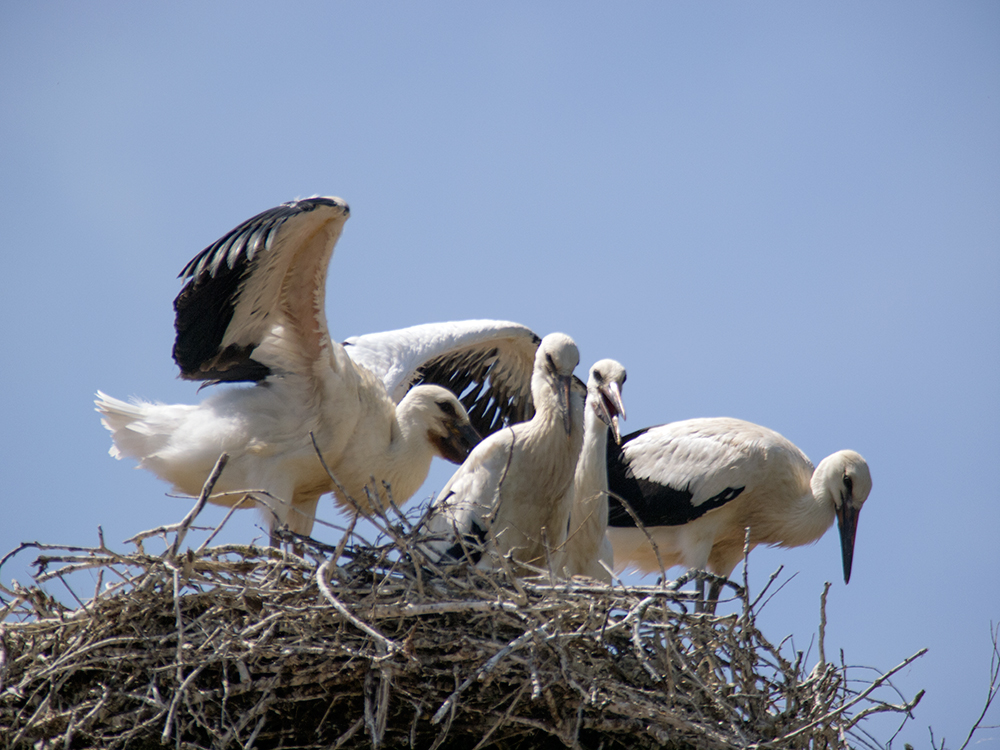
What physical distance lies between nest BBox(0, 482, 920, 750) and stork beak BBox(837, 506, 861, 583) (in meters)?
2.85

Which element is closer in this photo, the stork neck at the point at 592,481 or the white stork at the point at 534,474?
the white stork at the point at 534,474

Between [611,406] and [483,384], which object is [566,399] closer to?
[611,406]

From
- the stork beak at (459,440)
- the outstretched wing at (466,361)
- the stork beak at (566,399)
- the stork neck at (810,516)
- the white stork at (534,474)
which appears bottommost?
the white stork at (534,474)

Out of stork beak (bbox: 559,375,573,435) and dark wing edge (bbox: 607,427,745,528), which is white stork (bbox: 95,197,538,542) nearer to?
stork beak (bbox: 559,375,573,435)

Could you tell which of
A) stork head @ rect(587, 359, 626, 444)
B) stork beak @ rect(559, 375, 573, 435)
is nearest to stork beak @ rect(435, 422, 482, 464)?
stork head @ rect(587, 359, 626, 444)

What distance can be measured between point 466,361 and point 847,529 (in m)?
2.32

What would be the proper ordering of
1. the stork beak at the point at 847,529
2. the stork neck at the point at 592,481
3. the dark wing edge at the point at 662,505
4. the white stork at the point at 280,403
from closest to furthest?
the stork neck at the point at 592,481, the white stork at the point at 280,403, the dark wing edge at the point at 662,505, the stork beak at the point at 847,529

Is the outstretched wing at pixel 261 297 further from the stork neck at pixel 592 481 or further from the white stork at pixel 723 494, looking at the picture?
the white stork at pixel 723 494

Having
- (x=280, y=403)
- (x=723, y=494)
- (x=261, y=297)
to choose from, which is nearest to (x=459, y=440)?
(x=280, y=403)

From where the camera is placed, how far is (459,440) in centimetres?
618

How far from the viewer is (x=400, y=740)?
397 centimetres

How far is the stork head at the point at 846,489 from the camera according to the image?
687 cm

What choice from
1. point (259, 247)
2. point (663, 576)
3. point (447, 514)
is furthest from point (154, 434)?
point (663, 576)

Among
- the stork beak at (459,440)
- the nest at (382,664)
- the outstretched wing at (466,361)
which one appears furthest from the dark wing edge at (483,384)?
the nest at (382,664)
